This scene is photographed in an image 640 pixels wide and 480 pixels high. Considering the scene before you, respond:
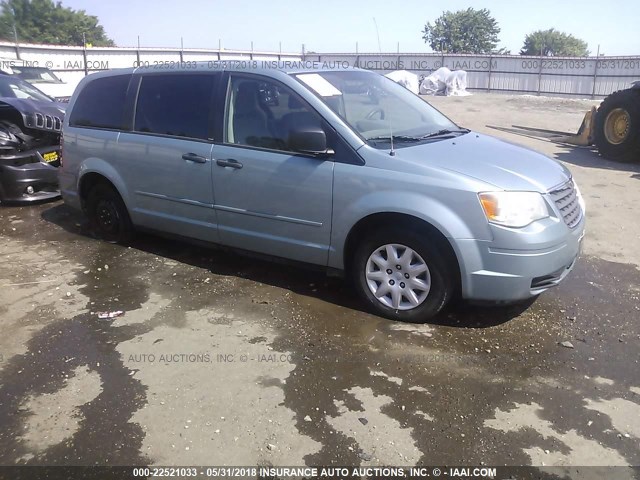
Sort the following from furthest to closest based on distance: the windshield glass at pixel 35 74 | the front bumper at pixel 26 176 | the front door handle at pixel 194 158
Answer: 1. the windshield glass at pixel 35 74
2. the front bumper at pixel 26 176
3. the front door handle at pixel 194 158

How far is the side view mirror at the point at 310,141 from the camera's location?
12.5 feet

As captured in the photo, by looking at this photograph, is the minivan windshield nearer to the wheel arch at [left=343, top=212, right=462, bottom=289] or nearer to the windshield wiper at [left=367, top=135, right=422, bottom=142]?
the windshield wiper at [left=367, top=135, right=422, bottom=142]

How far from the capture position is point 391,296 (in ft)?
12.7

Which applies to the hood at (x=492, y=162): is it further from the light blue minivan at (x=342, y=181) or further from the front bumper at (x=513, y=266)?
the front bumper at (x=513, y=266)

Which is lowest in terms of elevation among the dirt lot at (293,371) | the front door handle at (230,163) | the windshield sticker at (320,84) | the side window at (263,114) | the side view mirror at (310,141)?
the dirt lot at (293,371)

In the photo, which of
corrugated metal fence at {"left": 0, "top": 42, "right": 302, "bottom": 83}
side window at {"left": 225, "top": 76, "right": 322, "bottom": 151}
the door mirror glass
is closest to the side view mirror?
the door mirror glass

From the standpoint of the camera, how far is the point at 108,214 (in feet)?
18.2

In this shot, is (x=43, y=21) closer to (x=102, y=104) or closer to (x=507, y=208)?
(x=102, y=104)

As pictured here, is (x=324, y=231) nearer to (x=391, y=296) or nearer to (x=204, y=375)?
(x=391, y=296)

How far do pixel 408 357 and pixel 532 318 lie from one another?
1134mm

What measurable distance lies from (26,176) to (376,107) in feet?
16.4

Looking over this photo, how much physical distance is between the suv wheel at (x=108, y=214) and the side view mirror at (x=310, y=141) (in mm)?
2342

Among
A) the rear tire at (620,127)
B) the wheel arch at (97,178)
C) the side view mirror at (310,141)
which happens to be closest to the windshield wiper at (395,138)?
the side view mirror at (310,141)

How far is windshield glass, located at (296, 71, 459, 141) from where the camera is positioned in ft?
13.4
